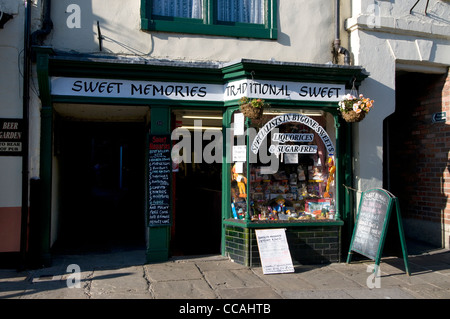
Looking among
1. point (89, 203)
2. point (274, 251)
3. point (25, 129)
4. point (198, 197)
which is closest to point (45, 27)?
point (25, 129)

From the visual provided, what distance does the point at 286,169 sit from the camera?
7391 mm

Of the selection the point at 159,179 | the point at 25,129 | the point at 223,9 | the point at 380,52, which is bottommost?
the point at 159,179

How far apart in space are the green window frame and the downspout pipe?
4.58 ft

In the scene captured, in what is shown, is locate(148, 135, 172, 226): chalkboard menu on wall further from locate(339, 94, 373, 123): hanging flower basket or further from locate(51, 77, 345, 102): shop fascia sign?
locate(339, 94, 373, 123): hanging flower basket

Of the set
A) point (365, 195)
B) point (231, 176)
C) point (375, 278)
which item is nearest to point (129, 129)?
point (231, 176)

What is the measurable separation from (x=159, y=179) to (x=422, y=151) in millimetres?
5375

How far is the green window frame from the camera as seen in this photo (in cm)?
689

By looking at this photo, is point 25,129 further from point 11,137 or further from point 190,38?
point 190,38

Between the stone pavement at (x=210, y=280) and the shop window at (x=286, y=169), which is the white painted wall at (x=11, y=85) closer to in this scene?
the stone pavement at (x=210, y=280)

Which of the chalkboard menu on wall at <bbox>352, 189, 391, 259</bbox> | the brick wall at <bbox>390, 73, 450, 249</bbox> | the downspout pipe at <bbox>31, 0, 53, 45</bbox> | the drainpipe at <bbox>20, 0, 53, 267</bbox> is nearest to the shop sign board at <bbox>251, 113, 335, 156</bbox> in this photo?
the chalkboard menu on wall at <bbox>352, 189, 391, 259</bbox>

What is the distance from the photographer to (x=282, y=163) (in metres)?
7.32

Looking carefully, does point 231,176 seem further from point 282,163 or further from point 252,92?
point 252,92

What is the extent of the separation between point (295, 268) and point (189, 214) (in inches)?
160

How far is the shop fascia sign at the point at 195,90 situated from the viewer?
6.57 m
